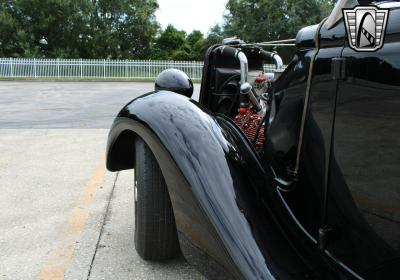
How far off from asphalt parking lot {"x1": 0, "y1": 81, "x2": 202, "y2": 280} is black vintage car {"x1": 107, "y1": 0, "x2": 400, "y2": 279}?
3.32 ft

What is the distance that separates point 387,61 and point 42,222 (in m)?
3.16

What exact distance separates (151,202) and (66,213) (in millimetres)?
1607

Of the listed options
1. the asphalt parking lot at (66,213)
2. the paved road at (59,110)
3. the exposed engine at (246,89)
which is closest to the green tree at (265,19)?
the paved road at (59,110)

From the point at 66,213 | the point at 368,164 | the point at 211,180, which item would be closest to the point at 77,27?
the point at 66,213

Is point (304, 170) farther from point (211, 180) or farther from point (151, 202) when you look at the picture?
point (151, 202)

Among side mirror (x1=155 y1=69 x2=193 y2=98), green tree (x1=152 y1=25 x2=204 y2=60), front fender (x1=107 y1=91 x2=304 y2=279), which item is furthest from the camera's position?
green tree (x1=152 y1=25 x2=204 y2=60)

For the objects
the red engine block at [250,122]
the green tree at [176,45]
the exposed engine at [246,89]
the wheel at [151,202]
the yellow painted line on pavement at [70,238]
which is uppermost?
the green tree at [176,45]

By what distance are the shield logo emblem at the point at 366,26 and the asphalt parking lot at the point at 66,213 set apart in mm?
1944

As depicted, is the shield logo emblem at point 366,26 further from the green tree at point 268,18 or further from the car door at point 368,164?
the green tree at point 268,18

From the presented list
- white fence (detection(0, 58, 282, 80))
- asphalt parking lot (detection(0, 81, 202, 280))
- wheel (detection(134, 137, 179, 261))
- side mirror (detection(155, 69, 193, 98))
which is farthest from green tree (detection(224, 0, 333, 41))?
wheel (detection(134, 137, 179, 261))

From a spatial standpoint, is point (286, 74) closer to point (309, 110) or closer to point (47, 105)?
point (309, 110)

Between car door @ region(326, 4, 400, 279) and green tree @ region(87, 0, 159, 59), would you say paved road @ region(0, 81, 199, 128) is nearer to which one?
car door @ region(326, 4, 400, 279)

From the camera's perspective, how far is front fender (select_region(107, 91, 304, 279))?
186cm

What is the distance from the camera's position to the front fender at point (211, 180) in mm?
1859
